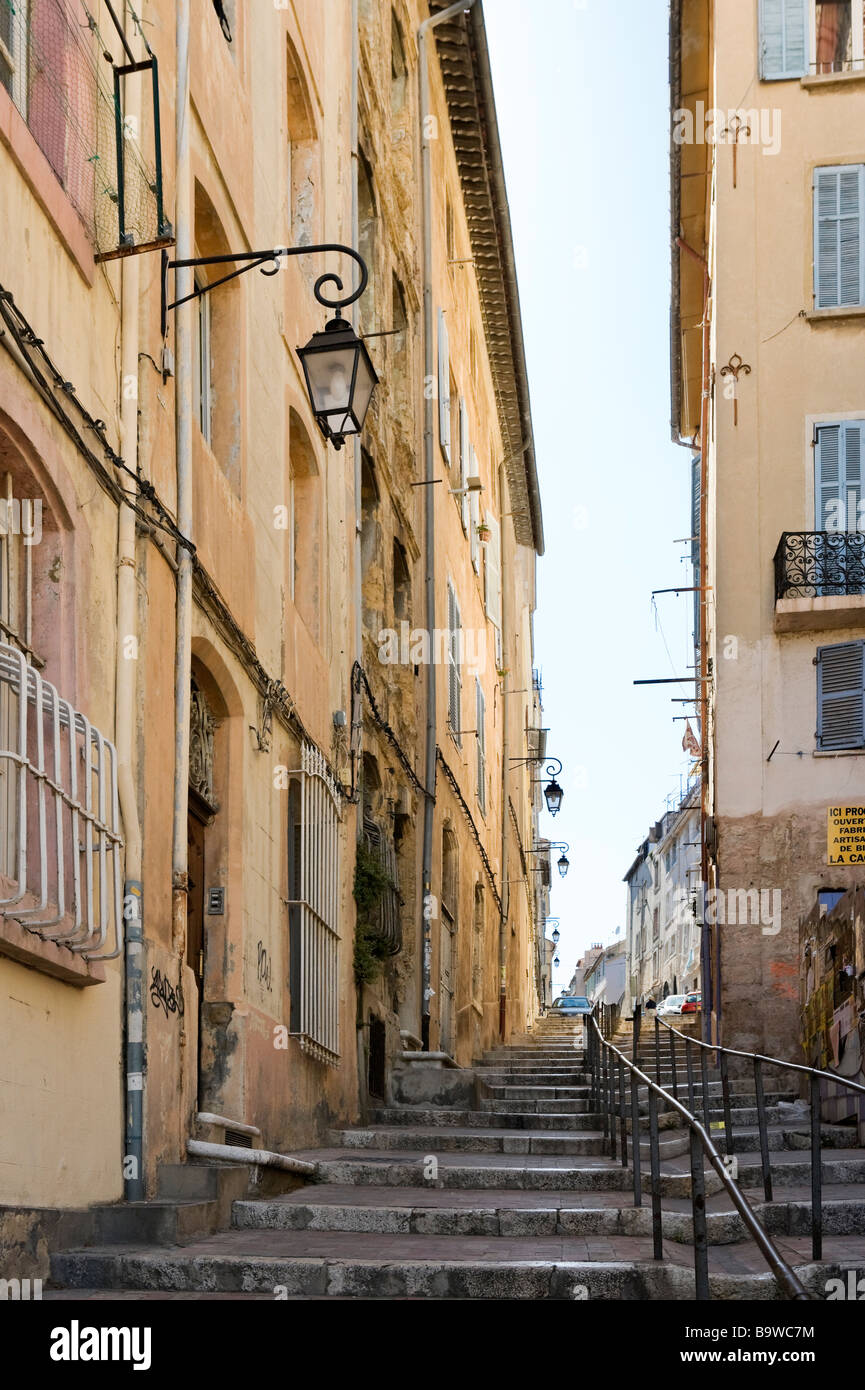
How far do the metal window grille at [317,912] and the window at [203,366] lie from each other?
256 centimetres

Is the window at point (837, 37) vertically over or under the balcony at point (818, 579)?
over

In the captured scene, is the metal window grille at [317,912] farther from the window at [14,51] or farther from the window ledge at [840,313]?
the window ledge at [840,313]

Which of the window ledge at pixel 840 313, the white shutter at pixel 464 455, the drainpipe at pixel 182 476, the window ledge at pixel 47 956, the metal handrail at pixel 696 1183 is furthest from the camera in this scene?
the white shutter at pixel 464 455

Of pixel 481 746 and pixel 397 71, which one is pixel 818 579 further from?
pixel 481 746

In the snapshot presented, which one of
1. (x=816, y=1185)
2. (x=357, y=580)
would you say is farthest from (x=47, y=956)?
(x=357, y=580)

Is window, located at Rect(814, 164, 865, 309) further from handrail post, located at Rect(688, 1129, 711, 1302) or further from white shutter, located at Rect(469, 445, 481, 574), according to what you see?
handrail post, located at Rect(688, 1129, 711, 1302)

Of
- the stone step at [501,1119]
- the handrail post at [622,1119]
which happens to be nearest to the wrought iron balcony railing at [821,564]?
the stone step at [501,1119]

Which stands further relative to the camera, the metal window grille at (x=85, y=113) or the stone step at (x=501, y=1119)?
the stone step at (x=501, y=1119)

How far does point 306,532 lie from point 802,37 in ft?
38.0

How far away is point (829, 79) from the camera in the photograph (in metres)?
21.4

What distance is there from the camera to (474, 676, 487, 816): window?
28797 mm

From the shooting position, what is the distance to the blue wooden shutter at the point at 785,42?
21609 millimetres
